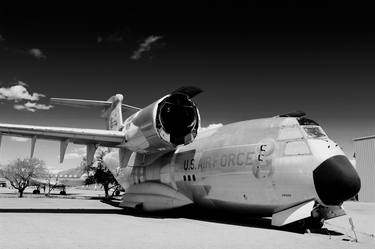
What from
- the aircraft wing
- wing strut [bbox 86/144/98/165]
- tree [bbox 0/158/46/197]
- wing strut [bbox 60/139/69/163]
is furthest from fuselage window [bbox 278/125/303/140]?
tree [bbox 0/158/46/197]

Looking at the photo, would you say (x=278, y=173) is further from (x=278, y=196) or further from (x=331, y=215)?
(x=331, y=215)

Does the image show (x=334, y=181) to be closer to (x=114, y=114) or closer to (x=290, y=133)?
(x=290, y=133)

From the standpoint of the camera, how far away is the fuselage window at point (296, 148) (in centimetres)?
1171

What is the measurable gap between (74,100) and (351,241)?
16630mm

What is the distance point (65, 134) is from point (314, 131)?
11.6 metres

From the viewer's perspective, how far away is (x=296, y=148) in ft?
39.2

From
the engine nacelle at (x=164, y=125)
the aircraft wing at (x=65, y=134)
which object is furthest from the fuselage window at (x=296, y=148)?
the aircraft wing at (x=65, y=134)

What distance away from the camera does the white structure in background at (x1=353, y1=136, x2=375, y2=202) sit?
37062mm

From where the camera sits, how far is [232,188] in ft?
44.2

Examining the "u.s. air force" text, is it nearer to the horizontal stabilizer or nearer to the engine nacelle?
the engine nacelle

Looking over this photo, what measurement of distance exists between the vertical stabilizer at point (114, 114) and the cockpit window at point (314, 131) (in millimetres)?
13221

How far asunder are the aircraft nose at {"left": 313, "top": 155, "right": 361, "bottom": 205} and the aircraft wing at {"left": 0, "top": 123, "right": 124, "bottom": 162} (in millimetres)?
10144

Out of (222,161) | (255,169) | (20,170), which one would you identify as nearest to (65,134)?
(222,161)

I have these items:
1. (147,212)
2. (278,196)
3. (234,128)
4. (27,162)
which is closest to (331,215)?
(278,196)
